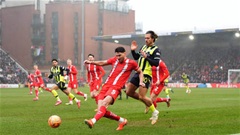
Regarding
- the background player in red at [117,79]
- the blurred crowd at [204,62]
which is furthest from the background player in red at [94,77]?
the blurred crowd at [204,62]

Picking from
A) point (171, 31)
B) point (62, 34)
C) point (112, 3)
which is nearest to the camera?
point (171, 31)

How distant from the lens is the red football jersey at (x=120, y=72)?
10617 millimetres

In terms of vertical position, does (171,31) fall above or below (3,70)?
above

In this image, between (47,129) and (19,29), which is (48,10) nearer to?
(19,29)

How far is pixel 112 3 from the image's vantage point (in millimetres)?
85250

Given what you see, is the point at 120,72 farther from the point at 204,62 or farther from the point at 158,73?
the point at 204,62

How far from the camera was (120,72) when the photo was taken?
1072 cm

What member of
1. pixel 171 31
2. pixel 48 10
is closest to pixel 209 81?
pixel 171 31

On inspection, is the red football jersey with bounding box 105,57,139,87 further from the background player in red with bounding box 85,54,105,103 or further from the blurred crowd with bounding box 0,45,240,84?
the blurred crowd with bounding box 0,45,240,84

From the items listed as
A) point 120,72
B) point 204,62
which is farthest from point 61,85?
point 204,62

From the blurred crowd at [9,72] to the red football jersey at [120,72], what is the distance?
53.4m

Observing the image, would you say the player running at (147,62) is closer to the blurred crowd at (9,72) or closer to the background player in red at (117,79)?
the background player in red at (117,79)

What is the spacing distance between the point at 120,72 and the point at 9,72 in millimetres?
56994

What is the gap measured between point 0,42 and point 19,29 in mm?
4430
